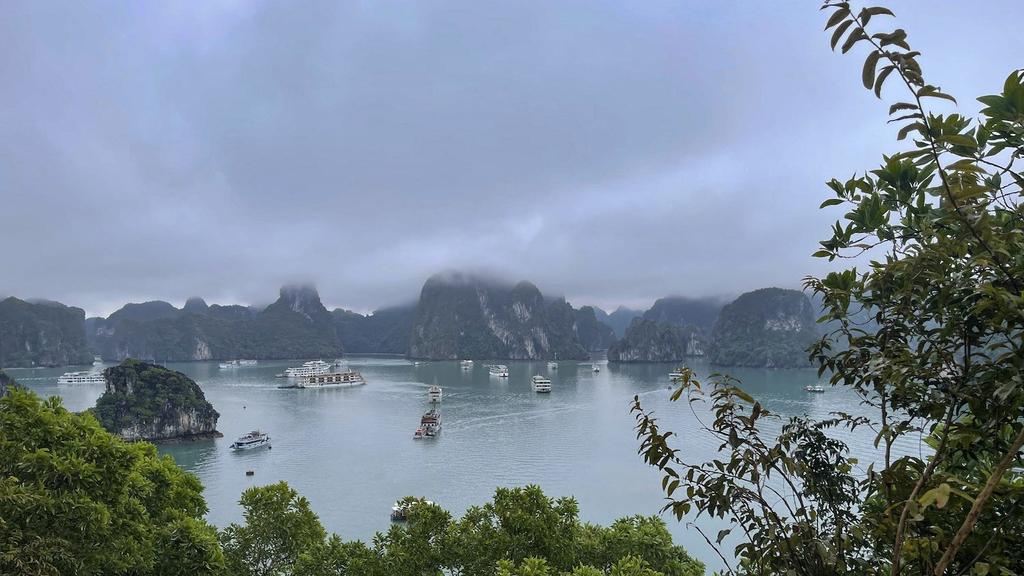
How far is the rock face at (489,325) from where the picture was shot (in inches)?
6063

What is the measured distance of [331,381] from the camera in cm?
8475

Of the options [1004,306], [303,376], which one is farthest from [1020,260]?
[303,376]

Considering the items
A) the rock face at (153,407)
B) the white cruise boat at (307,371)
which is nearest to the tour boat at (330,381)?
the white cruise boat at (307,371)

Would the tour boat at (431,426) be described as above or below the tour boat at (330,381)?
below

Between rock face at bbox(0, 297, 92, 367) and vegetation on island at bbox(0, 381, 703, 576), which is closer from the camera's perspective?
vegetation on island at bbox(0, 381, 703, 576)

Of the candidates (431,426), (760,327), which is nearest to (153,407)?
(431,426)

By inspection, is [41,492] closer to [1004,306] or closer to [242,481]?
[1004,306]

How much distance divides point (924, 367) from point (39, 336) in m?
175

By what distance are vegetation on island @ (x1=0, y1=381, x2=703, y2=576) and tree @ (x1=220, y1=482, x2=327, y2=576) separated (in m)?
0.02

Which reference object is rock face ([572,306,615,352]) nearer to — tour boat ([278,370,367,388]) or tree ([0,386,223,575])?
tour boat ([278,370,367,388])

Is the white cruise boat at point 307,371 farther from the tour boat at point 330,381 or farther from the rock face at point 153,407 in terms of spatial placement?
the rock face at point 153,407

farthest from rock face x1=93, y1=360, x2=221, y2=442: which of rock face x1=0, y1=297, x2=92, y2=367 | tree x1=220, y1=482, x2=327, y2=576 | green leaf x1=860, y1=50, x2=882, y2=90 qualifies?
rock face x1=0, y1=297, x2=92, y2=367

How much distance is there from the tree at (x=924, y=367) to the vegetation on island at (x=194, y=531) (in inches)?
153

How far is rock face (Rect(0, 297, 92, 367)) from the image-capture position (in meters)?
126
